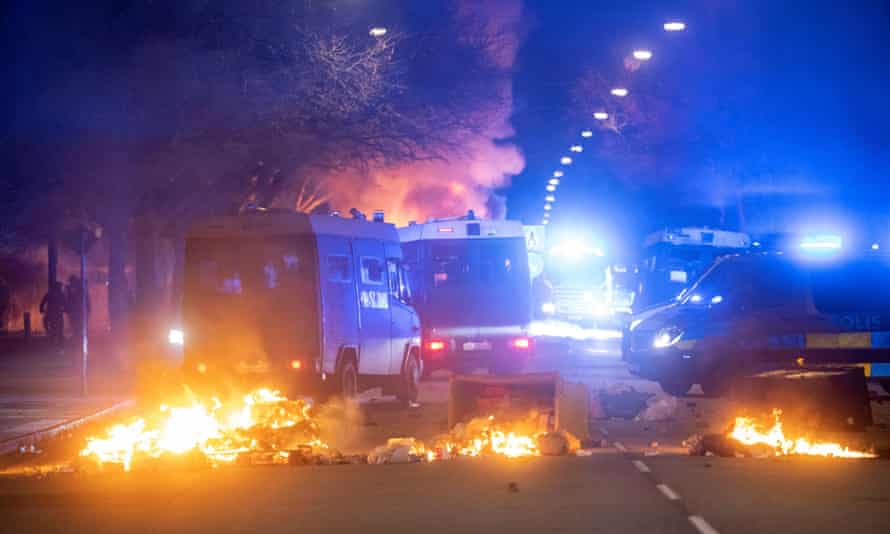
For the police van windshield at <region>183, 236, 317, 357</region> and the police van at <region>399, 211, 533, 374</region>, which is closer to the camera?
the police van windshield at <region>183, 236, 317, 357</region>

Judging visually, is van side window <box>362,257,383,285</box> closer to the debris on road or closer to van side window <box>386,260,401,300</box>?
van side window <box>386,260,401,300</box>

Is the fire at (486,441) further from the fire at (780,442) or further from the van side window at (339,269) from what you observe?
the van side window at (339,269)

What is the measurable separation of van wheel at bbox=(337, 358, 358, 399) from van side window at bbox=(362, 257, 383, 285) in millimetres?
1431

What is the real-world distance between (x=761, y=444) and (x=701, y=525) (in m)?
5.67

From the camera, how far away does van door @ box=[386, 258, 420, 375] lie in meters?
25.2

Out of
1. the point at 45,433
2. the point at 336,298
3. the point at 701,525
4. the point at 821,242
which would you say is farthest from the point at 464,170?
the point at 701,525

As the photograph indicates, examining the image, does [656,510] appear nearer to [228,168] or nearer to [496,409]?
[496,409]

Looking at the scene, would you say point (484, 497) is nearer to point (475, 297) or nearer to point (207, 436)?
point (207, 436)

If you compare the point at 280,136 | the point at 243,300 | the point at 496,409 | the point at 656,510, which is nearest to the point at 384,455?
the point at 496,409

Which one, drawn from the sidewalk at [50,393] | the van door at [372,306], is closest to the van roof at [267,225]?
the van door at [372,306]

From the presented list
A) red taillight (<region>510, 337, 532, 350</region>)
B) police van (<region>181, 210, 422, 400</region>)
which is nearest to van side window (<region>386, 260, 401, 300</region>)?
police van (<region>181, 210, 422, 400</region>)

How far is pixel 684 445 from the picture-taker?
17844 millimetres

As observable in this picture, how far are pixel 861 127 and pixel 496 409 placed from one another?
37141 millimetres

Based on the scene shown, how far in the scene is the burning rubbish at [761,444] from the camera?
15.7 metres
